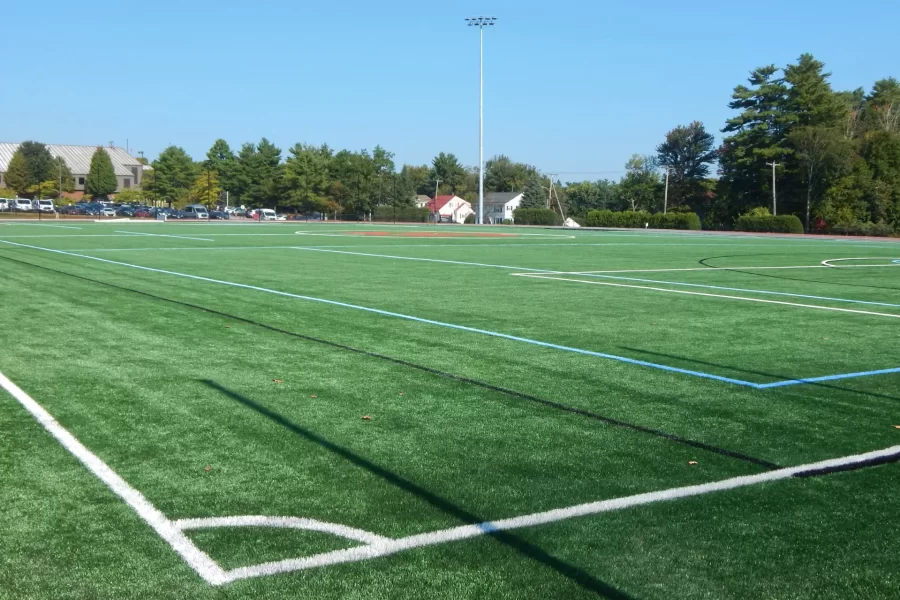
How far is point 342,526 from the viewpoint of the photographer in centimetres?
389

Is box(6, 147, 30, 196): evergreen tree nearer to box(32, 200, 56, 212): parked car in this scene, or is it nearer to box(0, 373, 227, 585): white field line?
box(32, 200, 56, 212): parked car

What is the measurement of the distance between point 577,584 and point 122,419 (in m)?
3.64

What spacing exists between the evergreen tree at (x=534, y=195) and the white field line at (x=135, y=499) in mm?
126010

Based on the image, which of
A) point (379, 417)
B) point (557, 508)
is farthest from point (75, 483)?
point (557, 508)

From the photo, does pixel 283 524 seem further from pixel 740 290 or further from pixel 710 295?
pixel 740 290

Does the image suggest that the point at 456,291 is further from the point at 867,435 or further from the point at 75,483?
the point at 75,483

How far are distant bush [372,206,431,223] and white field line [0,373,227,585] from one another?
8887 centimetres

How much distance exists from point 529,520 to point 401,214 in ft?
301

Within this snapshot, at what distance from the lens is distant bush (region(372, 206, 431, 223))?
311ft

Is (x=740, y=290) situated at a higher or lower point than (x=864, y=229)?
lower

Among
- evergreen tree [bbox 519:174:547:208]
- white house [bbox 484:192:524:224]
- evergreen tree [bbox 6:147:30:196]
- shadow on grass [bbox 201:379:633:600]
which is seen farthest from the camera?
white house [bbox 484:192:524:224]

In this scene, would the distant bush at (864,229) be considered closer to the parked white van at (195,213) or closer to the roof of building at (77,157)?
the parked white van at (195,213)

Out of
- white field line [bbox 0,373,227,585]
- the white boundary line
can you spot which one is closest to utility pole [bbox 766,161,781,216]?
the white boundary line

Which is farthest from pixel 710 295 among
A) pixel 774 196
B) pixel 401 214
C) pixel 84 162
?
pixel 84 162
